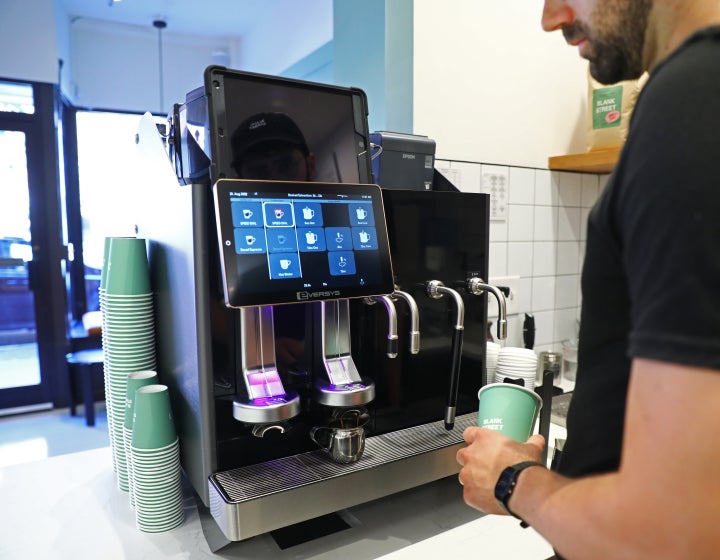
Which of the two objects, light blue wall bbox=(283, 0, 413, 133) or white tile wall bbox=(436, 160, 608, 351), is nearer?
light blue wall bbox=(283, 0, 413, 133)

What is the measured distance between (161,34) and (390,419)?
4.18m

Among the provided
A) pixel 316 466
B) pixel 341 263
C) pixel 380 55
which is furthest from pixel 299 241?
pixel 380 55

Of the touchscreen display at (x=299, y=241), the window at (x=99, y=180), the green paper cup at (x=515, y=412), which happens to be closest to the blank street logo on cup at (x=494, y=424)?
the green paper cup at (x=515, y=412)

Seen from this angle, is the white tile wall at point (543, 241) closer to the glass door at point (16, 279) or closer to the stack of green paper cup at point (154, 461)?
the stack of green paper cup at point (154, 461)

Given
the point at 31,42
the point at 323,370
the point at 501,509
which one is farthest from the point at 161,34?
the point at 501,509

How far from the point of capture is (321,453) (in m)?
0.86

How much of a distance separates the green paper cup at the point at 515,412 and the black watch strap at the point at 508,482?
17 cm

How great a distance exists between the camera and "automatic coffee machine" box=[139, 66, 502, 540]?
2.45 ft

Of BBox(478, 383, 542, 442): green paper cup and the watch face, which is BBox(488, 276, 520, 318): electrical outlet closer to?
BBox(478, 383, 542, 442): green paper cup

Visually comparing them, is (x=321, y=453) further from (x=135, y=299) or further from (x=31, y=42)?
(x=31, y=42)

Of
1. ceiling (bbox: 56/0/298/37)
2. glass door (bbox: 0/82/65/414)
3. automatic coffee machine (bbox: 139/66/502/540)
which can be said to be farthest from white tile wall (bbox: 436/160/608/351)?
glass door (bbox: 0/82/65/414)

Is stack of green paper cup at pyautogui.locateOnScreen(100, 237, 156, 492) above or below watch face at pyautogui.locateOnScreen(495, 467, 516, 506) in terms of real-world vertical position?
above

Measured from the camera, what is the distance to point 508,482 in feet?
1.75

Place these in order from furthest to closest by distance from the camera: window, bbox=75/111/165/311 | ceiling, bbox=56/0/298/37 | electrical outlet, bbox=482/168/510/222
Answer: window, bbox=75/111/165/311 → ceiling, bbox=56/0/298/37 → electrical outlet, bbox=482/168/510/222
